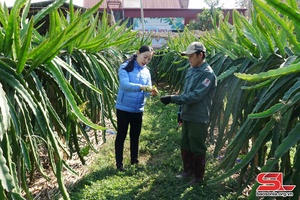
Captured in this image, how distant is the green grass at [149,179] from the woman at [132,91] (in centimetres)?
21

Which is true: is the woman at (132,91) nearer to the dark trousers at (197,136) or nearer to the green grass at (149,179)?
the green grass at (149,179)

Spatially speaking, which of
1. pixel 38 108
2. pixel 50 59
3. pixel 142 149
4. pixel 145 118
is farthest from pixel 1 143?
pixel 145 118

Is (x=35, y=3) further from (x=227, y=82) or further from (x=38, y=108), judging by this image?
(x=38, y=108)

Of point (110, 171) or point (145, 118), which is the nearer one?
point (110, 171)

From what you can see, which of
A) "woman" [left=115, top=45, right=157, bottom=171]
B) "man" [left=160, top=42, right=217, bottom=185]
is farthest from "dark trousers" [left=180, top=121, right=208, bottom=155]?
"woman" [left=115, top=45, right=157, bottom=171]

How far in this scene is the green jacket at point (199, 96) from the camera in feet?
9.22

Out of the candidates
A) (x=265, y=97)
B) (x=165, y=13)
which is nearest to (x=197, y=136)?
Answer: (x=265, y=97)

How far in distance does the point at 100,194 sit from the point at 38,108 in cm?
144

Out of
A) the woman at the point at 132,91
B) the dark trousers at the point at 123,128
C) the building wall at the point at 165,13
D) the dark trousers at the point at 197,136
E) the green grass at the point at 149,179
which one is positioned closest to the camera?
the green grass at the point at 149,179

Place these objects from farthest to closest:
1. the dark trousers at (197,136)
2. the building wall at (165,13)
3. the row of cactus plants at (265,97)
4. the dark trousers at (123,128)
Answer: the building wall at (165,13), the dark trousers at (123,128), the dark trousers at (197,136), the row of cactus plants at (265,97)

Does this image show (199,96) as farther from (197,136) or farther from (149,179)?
(149,179)

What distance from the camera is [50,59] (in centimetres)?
160

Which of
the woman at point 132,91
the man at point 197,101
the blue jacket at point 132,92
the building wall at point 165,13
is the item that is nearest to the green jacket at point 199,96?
the man at point 197,101

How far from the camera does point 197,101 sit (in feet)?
9.29
